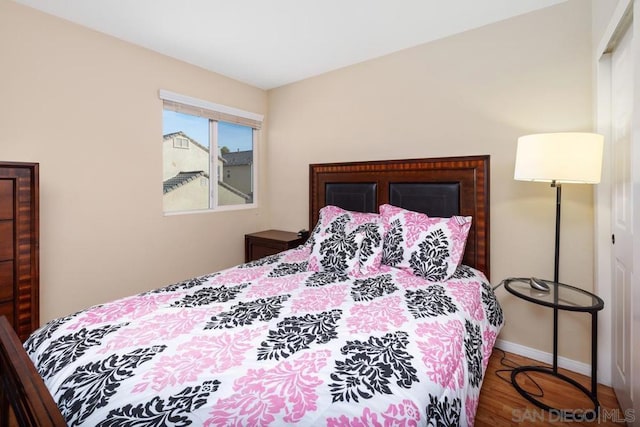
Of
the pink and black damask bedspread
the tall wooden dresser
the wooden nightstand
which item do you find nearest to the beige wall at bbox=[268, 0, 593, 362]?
the pink and black damask bedspread

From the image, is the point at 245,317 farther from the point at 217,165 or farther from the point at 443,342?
the point at 217,165

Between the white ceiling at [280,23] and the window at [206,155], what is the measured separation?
50cm

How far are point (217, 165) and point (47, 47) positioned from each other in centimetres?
159

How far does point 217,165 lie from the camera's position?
3.36 m

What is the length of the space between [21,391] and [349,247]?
66.3 inches

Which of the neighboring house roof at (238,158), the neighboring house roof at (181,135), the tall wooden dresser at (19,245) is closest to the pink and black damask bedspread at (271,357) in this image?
the tall wooden dresser at (19,245)

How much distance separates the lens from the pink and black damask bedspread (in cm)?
86

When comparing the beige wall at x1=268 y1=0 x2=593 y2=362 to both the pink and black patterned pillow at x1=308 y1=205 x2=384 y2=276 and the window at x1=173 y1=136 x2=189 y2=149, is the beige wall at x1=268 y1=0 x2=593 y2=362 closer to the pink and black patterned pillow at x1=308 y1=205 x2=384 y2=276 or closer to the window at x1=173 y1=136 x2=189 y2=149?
the pink and black patterned pillow at x1=308 y1=205 x2=384 y2=276

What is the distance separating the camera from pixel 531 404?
1.76 metres

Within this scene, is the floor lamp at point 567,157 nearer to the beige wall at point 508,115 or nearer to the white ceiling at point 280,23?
the beige wall at point 508,115

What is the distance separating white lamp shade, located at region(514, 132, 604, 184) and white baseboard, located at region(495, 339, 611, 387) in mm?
1291

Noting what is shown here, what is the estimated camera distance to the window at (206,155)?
2957mm

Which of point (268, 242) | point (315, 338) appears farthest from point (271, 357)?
point (268, 242)

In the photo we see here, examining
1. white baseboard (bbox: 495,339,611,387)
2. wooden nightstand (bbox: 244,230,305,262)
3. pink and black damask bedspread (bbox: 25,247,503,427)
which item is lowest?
white baseboard (bbox: 495,339,611,387)
